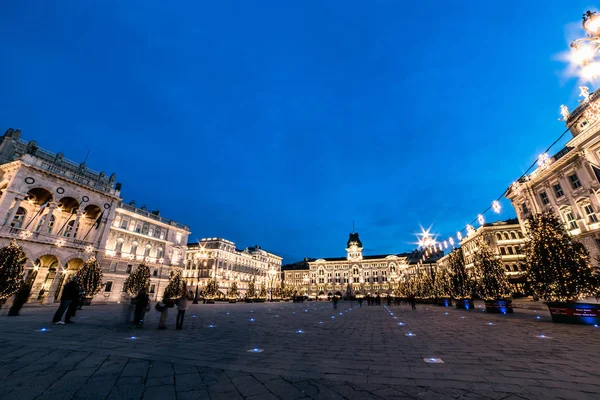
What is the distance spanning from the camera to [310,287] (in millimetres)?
107062

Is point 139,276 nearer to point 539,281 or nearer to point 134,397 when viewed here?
point 134,397

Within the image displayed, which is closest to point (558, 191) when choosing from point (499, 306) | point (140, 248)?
point (499, 306)

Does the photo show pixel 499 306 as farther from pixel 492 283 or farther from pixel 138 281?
pixel 138 281

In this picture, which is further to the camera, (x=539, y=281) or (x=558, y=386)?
(x=539, y=281)

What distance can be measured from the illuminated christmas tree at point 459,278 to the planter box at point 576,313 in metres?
14.7

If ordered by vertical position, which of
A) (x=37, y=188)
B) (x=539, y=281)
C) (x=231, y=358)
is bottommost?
(x=231, y=358)

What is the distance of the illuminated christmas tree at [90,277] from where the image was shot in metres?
23.9

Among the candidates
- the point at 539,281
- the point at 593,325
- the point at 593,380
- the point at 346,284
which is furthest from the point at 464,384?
the point at 346,284

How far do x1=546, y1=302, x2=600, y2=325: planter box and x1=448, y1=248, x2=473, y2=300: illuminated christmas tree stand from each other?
14.7 m

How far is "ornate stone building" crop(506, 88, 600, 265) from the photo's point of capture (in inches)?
963

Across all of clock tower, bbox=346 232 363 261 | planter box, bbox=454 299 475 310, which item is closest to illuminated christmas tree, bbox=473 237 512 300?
planter box, bbox=454 299 475 310

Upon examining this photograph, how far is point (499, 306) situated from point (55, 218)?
47662 millimetres

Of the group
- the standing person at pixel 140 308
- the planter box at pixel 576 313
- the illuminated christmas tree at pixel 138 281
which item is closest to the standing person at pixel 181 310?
the standing person at pixel 140 308

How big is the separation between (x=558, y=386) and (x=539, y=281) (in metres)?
14.8
